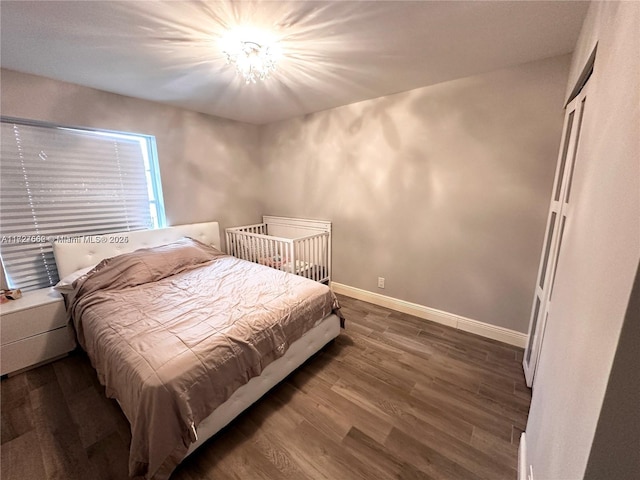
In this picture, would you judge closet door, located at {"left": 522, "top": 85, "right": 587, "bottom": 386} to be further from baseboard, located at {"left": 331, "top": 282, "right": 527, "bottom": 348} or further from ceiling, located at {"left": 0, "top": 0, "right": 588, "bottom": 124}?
ceiling, located at {"left": 0, "top": 0, "right": 588, "bottom": 124}

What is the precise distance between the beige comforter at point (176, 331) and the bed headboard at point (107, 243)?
0.30m

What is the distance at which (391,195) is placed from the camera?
9.21ft

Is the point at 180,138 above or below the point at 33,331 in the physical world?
above

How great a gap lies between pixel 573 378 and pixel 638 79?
0.78 metres

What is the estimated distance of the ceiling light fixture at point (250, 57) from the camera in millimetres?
1679

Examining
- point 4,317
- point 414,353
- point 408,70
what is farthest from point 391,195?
point 4,317

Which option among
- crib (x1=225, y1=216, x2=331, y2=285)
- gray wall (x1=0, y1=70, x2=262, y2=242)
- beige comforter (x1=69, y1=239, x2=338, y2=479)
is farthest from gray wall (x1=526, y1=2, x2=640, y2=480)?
gray wall (x1=0, y1=70, x2=262, y2=242)

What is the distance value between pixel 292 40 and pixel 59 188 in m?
2.55

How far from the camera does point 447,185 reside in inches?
96.2

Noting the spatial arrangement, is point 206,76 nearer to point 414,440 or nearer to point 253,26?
point 253,26

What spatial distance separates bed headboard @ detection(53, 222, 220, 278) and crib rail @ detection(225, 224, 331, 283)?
522mm

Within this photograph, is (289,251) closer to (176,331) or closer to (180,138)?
(176,331)

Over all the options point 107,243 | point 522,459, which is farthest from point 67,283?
point 522,459

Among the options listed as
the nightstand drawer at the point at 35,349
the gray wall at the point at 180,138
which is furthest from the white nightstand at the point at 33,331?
the gray wall at the point at 180,138
